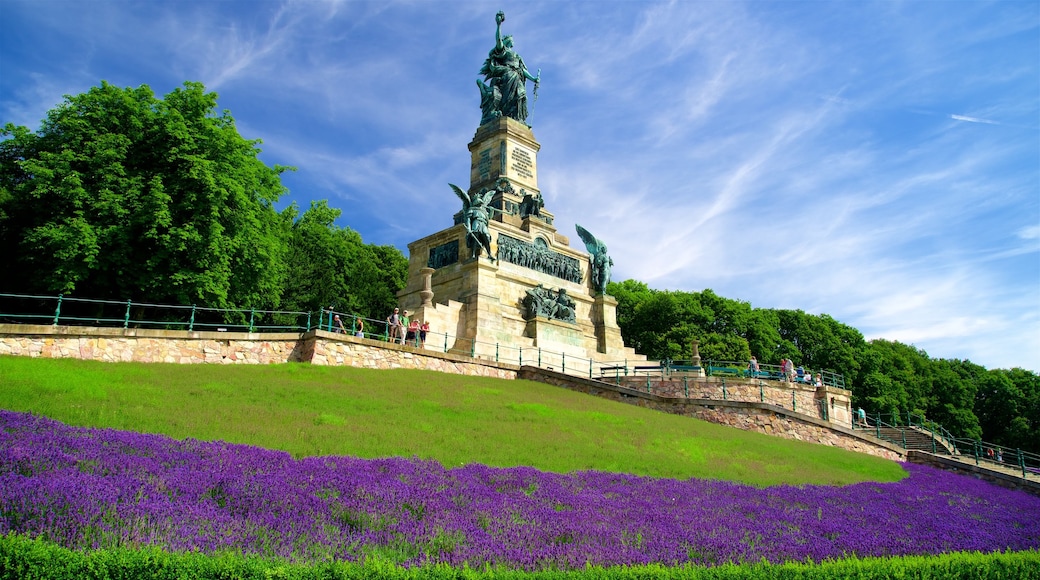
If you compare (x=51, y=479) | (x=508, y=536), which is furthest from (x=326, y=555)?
(x=51, y=479)

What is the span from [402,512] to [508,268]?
26005 mm

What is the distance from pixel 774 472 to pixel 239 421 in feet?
38.9

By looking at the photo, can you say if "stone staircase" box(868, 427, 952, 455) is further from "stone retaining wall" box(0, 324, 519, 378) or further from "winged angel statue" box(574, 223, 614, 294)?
"stone retaining wall" box(0, 324, 519, 378)

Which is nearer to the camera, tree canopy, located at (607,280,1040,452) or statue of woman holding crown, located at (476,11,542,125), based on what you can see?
statue of woman holding crown, located at (476,11,542,125)

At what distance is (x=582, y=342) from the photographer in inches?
1410

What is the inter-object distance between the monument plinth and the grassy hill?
8.81m

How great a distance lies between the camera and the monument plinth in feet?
107

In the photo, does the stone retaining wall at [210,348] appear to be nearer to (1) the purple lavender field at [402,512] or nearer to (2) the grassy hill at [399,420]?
(2) the grassy hill at [399,420]

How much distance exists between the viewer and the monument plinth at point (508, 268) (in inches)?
1287

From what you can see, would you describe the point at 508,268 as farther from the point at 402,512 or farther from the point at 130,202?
the point at 402,512

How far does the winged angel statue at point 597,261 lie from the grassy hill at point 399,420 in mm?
16316

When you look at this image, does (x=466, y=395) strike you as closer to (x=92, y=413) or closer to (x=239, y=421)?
(x=239, y=421)

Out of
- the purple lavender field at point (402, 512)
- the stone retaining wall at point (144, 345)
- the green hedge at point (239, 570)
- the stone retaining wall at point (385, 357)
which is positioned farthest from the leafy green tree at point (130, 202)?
the green hedge at point (239, 570)

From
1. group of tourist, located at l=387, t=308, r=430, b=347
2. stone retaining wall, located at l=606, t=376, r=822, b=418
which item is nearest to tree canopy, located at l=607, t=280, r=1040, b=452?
stone retaining wall, located at l=606, t=376, r=822, b=418
